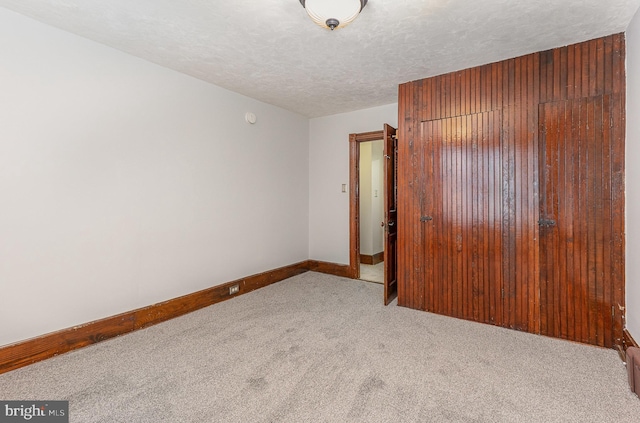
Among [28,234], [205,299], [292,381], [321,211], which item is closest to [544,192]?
[292,381]

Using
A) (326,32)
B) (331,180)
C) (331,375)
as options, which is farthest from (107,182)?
(331,180)

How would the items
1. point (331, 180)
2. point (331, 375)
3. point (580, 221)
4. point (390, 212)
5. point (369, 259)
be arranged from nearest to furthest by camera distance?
1. point (331, 375)
2. point (580, 221)
3. point (390, 212)
4. point (331, 180)
5. point (369, 259)

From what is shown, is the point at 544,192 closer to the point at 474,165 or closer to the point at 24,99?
the point at 474,165

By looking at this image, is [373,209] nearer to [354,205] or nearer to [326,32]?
[354,205]

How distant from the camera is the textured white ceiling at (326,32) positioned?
81.9 inches

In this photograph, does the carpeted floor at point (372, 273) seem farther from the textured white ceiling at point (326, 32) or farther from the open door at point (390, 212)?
the textured white ceiling at point (326, 32)

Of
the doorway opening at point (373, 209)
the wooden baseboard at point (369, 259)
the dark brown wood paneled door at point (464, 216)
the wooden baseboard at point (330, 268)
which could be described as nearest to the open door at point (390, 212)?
the doorway opening at point (373, 209)

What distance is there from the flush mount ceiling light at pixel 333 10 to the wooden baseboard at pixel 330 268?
351 centimetres

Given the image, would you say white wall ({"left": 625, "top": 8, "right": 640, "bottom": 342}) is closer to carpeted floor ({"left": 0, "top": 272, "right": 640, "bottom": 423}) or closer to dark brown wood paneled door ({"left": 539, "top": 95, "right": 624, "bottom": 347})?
dark brown wood paneled door ({"left": 539, "top": 95, "right": 624, "bottom": 347})

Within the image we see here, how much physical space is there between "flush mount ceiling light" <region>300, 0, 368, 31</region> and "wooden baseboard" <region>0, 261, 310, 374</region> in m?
2.97

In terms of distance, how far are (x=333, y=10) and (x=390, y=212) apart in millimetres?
2301

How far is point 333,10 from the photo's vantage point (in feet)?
6.31

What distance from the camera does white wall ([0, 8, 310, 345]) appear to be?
7.21 feet

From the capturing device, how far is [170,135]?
314cm
